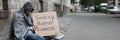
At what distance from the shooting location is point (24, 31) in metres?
7.12

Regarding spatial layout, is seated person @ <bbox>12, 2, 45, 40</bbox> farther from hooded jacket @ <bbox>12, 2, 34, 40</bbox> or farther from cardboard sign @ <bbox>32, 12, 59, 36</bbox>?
cardboard sign @ <bbox>32, 12, 59, 36</bbox>

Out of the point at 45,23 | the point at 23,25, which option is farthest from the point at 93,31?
the point at 23,25

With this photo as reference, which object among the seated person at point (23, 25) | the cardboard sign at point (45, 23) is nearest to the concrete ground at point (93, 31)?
the cardboard sign at point (45, 23)

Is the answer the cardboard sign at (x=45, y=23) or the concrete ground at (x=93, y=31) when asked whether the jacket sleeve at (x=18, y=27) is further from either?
the concrete ground at (x=93, y=31)

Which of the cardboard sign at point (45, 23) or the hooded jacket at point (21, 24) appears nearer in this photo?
the hooded jacket at point (21, 24)

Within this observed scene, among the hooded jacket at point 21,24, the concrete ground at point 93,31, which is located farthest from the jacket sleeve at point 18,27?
the concrete ground at point 93,31

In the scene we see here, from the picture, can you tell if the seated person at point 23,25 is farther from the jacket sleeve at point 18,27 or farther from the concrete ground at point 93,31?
the concrete ground at point 93,31

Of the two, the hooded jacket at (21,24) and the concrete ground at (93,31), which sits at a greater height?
the hooded jacket at (21,24)

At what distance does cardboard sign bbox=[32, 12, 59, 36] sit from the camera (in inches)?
317

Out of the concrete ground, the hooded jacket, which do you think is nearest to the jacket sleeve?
the hooded jacket

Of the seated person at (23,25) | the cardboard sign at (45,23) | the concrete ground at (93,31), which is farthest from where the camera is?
the concrete ground at (93,31)

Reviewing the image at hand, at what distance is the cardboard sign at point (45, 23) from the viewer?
8048 millimetres

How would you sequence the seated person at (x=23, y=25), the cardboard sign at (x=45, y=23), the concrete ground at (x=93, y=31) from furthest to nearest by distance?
the concrete ground at (x=93, y=31)
the cardboard sign at (x=45, y=23)
the seated person at (x=23, y=25)

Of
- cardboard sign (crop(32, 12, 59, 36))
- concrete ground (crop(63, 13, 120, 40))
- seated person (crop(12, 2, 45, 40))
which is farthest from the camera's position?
concrete ground (crop(63, 13, 120, 40))
